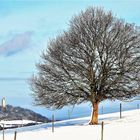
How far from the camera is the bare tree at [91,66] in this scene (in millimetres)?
51094

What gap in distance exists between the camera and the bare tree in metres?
51.1

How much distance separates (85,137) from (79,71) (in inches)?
551

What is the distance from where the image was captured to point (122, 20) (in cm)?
5350

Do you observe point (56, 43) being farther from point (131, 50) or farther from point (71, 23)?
point (131, 50)

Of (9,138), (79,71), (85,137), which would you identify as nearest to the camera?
(85,137)

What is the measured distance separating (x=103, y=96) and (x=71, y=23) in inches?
305

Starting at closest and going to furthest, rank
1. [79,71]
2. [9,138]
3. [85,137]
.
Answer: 1. [85,137]
2. [9,138]
3. [79,71]

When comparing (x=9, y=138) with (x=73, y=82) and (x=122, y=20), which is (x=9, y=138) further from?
(x=122, y=20)

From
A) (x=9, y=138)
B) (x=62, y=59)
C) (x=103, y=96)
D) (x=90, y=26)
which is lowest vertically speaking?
(x=9, y=138)

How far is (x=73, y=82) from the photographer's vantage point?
51250 millimetres

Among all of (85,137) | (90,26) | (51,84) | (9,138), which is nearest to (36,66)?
Result: (51,84)

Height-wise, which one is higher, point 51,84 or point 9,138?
point 51,84

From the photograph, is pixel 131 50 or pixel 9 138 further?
pixel 131 50

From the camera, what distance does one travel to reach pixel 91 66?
50.9m
